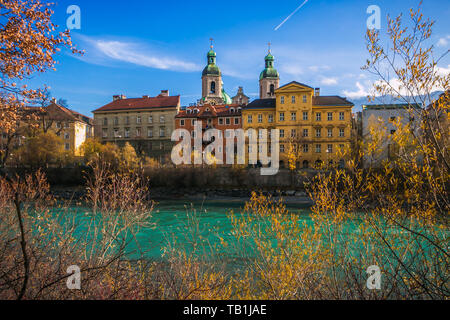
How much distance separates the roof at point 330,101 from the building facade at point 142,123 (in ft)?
72.3

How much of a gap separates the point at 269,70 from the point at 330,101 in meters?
42.8

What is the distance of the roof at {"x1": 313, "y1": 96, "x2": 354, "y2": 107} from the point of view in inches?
1635

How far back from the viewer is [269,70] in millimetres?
82188

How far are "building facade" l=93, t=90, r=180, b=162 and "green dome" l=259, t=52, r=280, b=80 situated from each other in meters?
36.9

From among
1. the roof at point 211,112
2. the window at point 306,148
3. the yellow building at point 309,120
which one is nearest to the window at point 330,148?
the yellow building at point 309,120

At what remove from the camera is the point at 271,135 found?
43.2m

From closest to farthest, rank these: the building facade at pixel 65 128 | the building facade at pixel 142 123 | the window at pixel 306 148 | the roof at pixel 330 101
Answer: the building facade at pixel 65 128
the roof at pixel 330 101
the window at pixel 306 148
the building facade at pixel 142 123

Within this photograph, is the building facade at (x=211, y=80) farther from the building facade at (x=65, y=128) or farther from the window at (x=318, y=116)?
the window at (x=318, y=116)

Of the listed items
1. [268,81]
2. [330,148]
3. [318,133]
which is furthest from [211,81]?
[330,148]

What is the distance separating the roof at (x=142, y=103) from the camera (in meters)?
50.0

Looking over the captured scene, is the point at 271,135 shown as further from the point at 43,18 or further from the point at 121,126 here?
the point at 43,18

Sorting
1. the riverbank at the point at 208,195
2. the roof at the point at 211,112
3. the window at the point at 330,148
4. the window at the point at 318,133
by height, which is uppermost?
the roof at the point at 211,112
